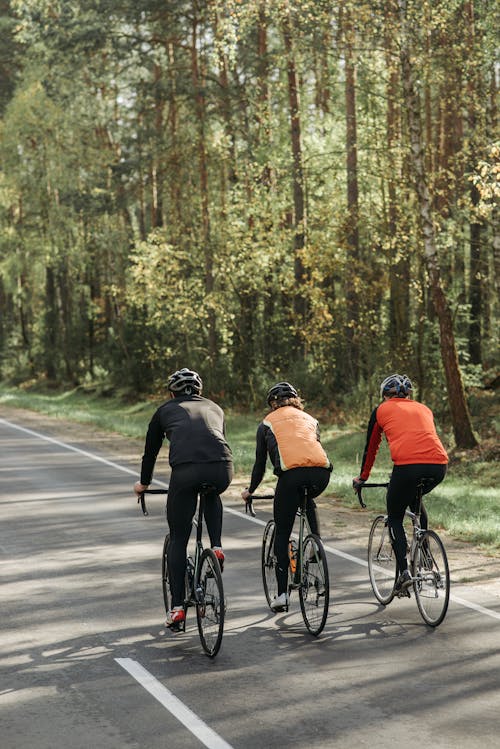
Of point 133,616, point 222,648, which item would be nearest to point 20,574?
point 133,616

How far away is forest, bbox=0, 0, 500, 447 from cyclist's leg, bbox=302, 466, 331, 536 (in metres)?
6.61

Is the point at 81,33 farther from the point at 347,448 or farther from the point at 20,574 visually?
the point at 20,574

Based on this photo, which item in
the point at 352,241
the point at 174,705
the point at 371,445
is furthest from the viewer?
the point at 352,241

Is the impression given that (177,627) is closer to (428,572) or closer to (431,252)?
(428,572)

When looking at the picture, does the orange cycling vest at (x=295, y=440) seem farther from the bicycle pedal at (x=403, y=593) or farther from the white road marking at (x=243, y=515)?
the white road marking at (x=243, y=515)

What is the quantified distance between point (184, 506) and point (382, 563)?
2.45 meters

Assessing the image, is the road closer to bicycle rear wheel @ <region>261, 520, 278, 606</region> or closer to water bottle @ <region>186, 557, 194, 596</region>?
bicycle rear wheel @ <region>261, 520, 278, 606</region>

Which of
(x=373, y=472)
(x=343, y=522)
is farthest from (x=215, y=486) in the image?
(x=373, y=472)

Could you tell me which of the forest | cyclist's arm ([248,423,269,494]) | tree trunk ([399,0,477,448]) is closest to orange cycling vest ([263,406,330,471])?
cyclist's arm ([248,423,269,494])

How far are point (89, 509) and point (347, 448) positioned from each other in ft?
30.7

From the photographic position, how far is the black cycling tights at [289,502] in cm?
875

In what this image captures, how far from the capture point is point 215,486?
8.23 metres

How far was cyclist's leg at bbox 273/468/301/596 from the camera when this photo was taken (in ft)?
28.7

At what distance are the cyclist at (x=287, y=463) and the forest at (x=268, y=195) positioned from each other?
6.28 meters
